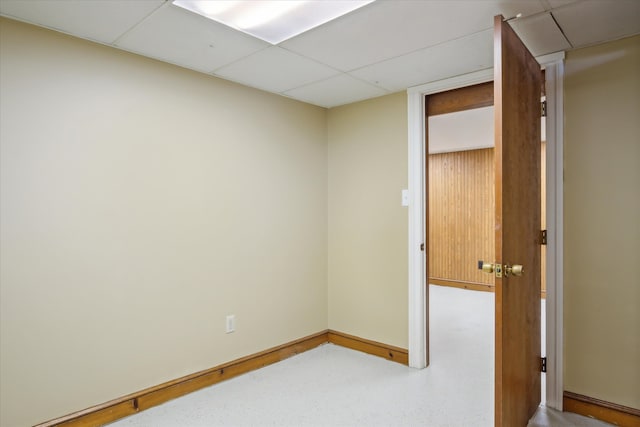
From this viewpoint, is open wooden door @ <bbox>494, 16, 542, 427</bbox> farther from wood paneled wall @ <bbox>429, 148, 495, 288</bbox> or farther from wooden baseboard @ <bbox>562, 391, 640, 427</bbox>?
wood paneled wall @ <bbox>429, 148, 495, 288</bbox>

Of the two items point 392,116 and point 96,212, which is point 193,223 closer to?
point 96,212

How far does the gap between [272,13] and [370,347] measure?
8.55 feet

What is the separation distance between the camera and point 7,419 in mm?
1909

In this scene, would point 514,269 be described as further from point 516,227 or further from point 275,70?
point 275,70

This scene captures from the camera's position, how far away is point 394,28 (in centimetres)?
198

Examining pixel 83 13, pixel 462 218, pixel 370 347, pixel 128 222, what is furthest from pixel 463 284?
pixel 83 13

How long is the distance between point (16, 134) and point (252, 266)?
1658mm

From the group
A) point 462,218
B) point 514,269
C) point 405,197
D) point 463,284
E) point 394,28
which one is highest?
point 394,28

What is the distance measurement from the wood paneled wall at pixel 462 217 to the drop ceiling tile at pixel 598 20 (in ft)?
13.0

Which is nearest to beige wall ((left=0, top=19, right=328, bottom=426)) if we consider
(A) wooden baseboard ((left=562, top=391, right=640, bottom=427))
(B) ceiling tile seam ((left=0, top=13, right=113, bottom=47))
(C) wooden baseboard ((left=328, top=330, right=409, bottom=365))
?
(B) ceiling tile seam ((left=0, top=13, right=113, bottom=47))

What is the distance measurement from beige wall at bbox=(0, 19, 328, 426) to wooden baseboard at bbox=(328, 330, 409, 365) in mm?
448

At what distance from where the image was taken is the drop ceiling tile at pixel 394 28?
5.84ft

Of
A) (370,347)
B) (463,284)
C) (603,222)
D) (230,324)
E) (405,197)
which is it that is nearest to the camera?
(603,222)

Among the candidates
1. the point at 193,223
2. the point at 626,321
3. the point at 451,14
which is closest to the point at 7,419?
the point at 193,223
